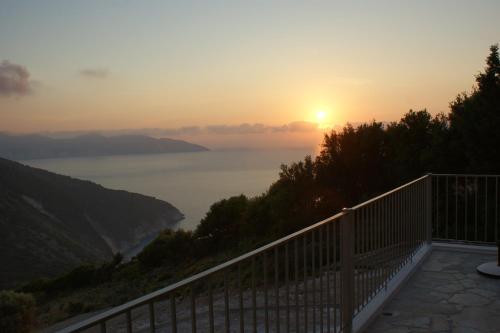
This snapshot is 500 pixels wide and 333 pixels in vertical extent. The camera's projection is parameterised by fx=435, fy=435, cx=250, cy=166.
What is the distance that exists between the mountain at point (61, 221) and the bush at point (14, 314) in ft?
85.9

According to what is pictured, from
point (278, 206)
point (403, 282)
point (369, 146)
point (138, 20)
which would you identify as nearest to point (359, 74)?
point (369, 146)

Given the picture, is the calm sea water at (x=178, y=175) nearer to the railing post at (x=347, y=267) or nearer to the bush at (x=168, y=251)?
the bush at (x=168, y=251)

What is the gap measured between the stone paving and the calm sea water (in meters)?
66.1

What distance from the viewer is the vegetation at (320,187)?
1439 centimetres

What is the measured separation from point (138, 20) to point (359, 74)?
12990 millimetres

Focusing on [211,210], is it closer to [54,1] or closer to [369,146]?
[369,146]

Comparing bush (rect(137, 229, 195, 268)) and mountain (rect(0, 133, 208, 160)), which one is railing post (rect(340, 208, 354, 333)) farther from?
mountain (rect(0, 133, 208, 160))

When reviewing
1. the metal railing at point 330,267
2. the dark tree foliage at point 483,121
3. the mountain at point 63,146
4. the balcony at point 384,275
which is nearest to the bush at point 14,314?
the metal railing at point 330,267

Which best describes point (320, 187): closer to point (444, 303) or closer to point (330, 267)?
point (330, 267)

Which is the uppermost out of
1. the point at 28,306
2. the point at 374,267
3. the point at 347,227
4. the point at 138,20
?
the point at 138,20

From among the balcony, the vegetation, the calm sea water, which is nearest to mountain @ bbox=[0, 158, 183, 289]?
the calm sea water

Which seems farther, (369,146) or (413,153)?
(369,146)

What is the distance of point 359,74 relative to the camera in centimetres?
2411

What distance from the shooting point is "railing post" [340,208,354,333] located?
10.1ft
